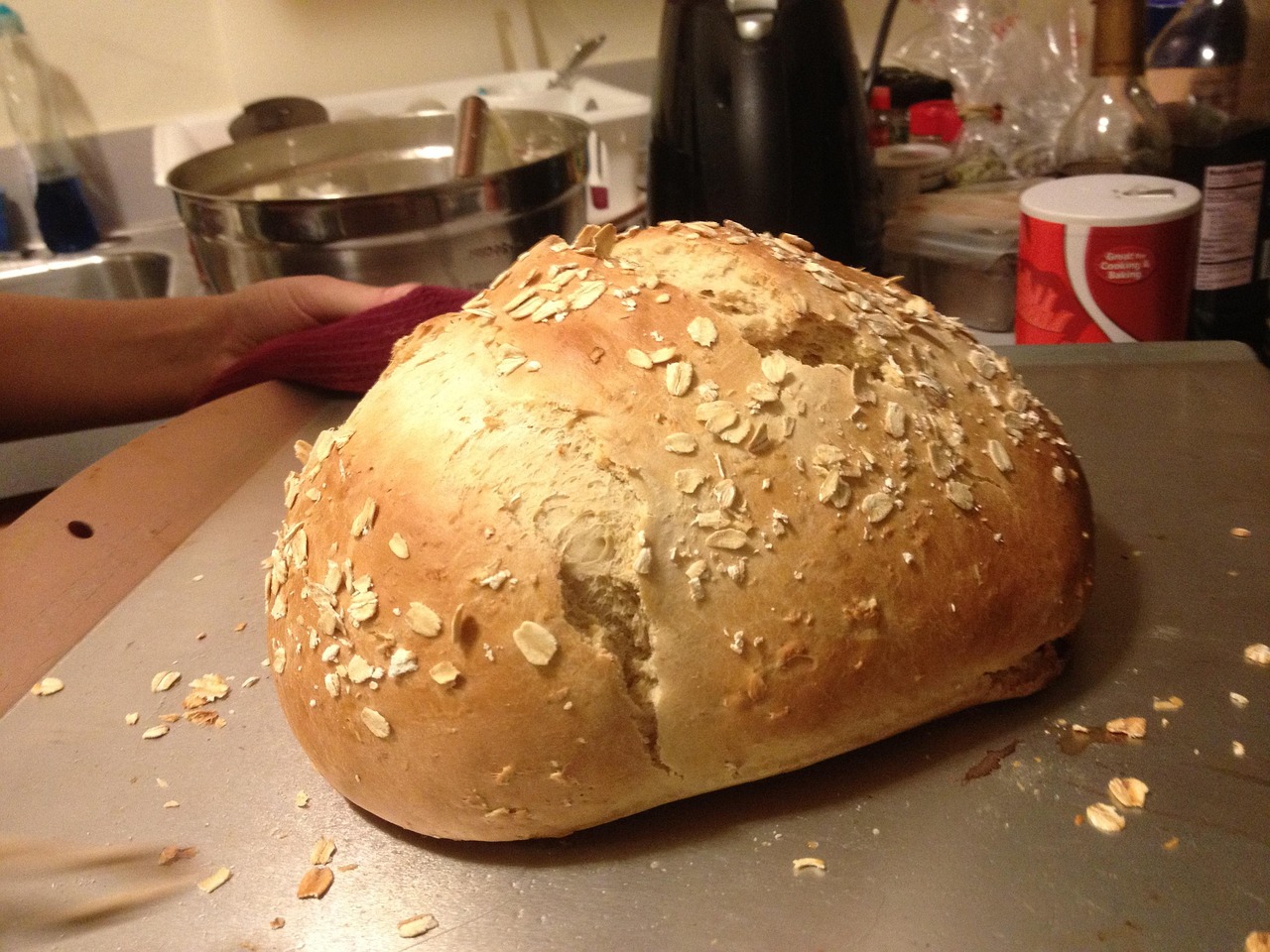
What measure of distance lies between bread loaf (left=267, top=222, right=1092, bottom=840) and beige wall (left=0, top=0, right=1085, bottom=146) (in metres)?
1.41

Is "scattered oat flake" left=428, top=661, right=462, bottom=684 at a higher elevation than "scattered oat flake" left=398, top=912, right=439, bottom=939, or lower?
higher

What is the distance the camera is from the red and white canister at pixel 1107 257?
99cm

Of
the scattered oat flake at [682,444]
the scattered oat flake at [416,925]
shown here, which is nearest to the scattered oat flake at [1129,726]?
the scattered oat flake at [682,444]

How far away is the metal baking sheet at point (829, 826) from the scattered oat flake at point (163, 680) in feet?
0.04

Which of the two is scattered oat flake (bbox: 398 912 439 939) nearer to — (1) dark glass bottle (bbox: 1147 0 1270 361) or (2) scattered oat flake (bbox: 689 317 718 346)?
(2) scattered oat flake (bbox: 689 317 718 346)

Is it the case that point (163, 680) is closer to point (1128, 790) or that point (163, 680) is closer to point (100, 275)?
point (1128, 790)

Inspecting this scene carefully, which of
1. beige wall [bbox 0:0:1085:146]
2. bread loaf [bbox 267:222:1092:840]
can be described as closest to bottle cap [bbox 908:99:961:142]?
beige wall [bbox 0:0:1085:146]

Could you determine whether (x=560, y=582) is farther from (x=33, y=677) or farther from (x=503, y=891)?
(x=33, y=677)

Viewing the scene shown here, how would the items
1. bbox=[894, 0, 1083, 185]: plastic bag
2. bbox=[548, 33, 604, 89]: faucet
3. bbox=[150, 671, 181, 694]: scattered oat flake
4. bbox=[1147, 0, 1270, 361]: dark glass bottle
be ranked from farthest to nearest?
bbox=[548, 33, 604, 89]: faucet, bbox=[894, 0, 1083, 185]: plastic bag, bbox=[1147, 0, 1270, 361]: dark glass bottle, bbox=[150, 671, 181, 694]: scattered oat flake

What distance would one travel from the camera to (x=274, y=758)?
69cm

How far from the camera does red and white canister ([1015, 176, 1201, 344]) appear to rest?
0.99 meters

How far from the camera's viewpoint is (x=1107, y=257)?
3.32 ft

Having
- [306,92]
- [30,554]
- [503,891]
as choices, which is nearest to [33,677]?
[30,554]

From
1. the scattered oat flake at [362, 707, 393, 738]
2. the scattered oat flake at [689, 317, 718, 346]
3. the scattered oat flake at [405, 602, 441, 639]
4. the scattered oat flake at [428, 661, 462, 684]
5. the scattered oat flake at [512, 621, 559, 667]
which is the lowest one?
the scattered oat flake at [362, 707, 393, 738]
